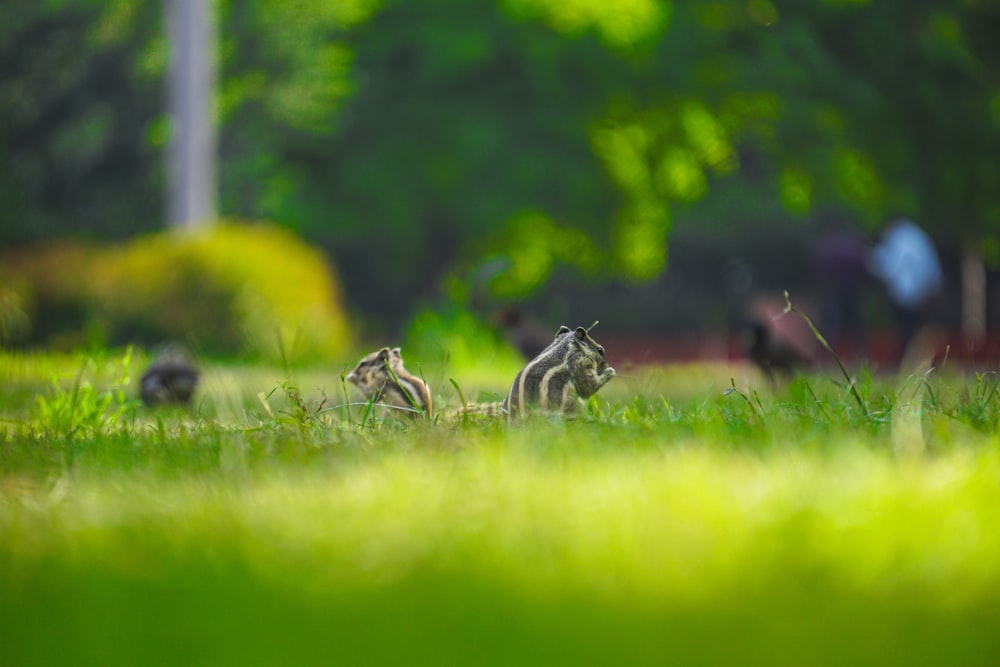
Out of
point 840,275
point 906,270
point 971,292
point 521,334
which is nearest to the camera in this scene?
point 521,334

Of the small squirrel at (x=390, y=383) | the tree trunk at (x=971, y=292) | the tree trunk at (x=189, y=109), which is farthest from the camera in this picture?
the tree trunk at (x=971, y=292)

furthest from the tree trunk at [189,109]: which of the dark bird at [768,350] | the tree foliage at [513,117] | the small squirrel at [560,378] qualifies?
the small squirrel at [560,378]

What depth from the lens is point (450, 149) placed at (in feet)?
73.9

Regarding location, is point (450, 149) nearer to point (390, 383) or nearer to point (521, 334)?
point (521, 334)

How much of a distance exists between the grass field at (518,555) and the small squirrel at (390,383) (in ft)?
3.44

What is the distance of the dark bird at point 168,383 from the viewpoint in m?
7.57

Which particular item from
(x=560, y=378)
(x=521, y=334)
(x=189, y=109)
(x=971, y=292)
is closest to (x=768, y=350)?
(x=521, y=334)

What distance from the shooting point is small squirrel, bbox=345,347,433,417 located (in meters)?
5.23

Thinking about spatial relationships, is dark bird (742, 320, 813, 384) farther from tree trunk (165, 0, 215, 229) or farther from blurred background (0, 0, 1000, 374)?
tree trunk (165, 0, 215, 229)

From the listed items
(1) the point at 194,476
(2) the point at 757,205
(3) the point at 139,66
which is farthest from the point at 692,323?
(1) the point at 194,476

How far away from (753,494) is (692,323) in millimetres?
29610

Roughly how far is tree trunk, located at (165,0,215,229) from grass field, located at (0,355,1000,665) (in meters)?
12.9

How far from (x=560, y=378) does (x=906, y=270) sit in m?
19.0

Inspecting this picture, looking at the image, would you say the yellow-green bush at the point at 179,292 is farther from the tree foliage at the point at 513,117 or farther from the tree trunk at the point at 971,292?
the tree trunk at the point at 971,292
